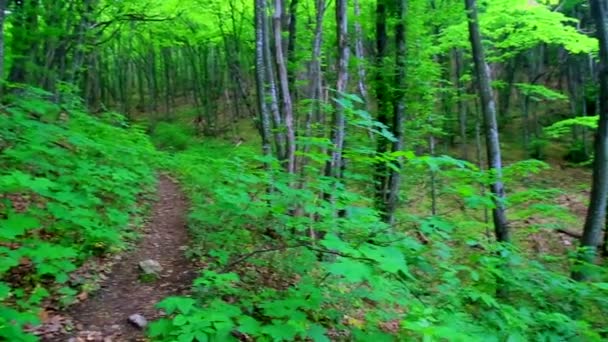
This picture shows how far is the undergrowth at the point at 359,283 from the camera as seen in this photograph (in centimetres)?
323

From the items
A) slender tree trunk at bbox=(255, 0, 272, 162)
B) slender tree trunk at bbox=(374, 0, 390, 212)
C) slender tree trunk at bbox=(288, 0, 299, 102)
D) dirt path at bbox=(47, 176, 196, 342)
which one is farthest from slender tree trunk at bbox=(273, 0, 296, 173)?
slender tree trunk at bbox=(288, 0, 299, 102)

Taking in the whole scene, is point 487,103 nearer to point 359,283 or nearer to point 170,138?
point 359,283

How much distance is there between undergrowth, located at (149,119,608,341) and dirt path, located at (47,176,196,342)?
0.41m

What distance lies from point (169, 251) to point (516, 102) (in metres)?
27.1

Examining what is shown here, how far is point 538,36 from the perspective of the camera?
12070mm

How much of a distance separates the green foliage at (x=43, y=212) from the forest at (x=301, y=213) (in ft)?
0.10

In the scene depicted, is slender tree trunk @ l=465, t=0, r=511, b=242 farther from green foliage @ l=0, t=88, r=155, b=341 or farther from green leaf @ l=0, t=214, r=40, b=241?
green leaf @ l=0, t=214, r=40, b=241

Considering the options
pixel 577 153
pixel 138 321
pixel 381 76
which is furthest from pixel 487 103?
pixel 577 153

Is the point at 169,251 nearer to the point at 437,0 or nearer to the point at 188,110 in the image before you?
the point at 437,0

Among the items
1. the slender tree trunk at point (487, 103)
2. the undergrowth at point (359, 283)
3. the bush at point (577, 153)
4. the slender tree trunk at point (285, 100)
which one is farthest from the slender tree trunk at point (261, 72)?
the bush at point (577, 153)

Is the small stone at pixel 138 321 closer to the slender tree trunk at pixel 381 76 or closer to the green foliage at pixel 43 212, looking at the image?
the green foliage at pixel 43 212

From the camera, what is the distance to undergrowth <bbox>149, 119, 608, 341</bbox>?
10.6 ft

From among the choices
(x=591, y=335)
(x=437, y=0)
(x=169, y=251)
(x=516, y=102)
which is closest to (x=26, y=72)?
(x=169, y=251)

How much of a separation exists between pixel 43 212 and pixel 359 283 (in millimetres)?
3645
